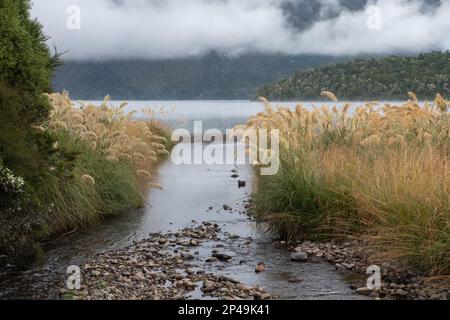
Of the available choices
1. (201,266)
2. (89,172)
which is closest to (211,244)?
(201,266)

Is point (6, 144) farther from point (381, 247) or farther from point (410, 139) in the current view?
point (410, 139)

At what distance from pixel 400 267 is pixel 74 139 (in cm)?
640

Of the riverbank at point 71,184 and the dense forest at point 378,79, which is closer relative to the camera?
the riverbank at point 71,184

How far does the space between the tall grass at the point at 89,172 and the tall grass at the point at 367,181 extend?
267 cm

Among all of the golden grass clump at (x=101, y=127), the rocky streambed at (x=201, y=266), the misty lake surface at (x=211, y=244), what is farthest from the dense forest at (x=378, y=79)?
the rocky streambed at (x=201, y=266)

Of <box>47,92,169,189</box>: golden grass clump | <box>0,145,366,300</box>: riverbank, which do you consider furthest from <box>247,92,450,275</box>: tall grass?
<box>47,92,169,189</box>: golden grass clump

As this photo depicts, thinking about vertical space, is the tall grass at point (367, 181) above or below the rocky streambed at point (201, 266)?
above

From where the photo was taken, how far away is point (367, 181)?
8.51 metres

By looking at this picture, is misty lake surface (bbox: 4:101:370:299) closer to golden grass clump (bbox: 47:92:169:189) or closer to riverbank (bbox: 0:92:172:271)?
riverbank (bbox: 0:92:172:271)

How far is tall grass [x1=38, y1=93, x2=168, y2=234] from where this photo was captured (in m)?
9.44

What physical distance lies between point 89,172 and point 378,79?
1643 inches

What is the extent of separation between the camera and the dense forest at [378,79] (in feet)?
152

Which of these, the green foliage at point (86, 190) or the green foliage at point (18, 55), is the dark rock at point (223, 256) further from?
the green foliage at point (18, 55)

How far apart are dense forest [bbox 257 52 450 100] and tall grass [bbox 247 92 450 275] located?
112ft
